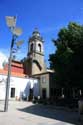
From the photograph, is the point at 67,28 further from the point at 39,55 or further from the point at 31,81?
the point at 39,55

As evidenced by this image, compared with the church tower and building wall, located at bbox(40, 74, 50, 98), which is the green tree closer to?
building wall, located at bbox(40, 74, 50, 98)

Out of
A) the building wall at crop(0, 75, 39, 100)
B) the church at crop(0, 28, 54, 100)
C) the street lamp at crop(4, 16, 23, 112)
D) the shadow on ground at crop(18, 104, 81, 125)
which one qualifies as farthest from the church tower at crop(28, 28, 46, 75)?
the street lamp at crop(4, 16, 23, 112)

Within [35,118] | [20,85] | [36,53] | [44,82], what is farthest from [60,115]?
[36,53]

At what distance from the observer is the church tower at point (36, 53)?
46750mm

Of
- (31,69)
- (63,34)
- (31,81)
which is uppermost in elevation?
(63,34)

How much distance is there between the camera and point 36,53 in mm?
48375

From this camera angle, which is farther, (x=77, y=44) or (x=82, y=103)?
(x=77, y=44)

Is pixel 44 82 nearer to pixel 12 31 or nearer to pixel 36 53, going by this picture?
pixel 36 53

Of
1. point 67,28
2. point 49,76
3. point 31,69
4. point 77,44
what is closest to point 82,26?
point 67,28

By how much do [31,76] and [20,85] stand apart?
5.59m

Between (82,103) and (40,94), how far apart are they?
2628 centimetres

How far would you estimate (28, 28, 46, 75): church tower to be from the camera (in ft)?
153

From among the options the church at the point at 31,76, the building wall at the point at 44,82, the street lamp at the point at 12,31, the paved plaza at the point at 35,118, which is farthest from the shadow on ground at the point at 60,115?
the building wall at the point at 44,82

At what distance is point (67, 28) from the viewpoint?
2909cm
